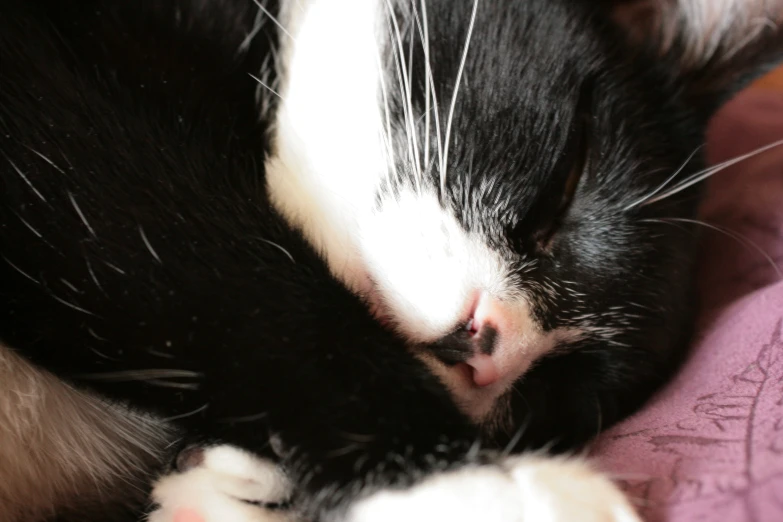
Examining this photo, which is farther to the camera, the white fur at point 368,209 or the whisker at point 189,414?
the white fur at point 368,209

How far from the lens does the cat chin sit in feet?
1.79

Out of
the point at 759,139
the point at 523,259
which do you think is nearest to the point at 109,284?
the point at 523,259

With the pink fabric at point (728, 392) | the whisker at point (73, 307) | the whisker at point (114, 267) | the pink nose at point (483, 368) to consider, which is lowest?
the pink fabric at point (728, 392)

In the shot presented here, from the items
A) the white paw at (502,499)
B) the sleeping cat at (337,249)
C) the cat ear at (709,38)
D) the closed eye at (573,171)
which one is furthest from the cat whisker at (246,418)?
the cat ear at (709,38)

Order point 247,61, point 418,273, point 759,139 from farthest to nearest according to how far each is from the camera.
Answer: point 759,139, point 247,61, point 418,273

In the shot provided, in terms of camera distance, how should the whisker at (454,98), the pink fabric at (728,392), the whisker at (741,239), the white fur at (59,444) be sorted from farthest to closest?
the whisker at (741,239)
the whisker at (454,98)
the white fur at (59,444)
the pink fabric at (728,392)

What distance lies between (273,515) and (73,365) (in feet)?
0.68

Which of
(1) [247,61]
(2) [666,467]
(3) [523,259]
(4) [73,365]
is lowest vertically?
(2) [666,467]

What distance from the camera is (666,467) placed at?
1.94 ft

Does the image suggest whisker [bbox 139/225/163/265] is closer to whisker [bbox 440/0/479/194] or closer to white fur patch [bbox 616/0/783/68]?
whisker [bbox 440/0/479/194]

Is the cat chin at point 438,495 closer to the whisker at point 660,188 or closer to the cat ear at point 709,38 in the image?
the whisker at point 660,188

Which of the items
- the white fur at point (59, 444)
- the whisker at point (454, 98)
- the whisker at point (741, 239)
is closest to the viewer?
the white fur at point (59, 444)

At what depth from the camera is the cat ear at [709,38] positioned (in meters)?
0.97

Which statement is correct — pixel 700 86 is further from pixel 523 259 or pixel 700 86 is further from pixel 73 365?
pixel 73 365
